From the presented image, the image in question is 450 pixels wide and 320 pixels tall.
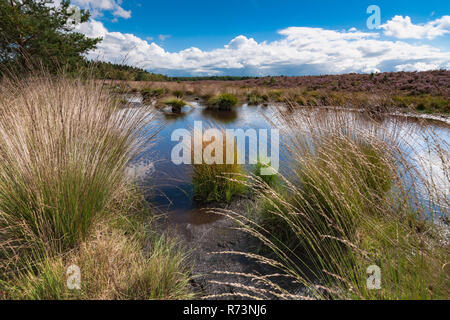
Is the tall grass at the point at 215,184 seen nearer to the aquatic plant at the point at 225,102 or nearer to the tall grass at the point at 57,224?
the tall grass at the point at 57,224

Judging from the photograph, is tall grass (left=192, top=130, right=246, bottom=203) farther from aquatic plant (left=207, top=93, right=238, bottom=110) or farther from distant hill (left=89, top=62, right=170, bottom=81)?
aquatic plant (left=207, top=93, right=238, bottom=110)

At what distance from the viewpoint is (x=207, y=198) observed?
3.92 m

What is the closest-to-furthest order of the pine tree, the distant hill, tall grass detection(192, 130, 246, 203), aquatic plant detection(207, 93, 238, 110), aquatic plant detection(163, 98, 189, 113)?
1. the distant hill
2. tall grass detection(192, 130, 246, 203)
3. the pine tree
4. aquatic plant detection(163, 98, 189, 113)
5. aquatic plant detection(207, 93, 238, 110)

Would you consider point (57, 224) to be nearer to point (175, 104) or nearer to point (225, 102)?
point (175, 104)

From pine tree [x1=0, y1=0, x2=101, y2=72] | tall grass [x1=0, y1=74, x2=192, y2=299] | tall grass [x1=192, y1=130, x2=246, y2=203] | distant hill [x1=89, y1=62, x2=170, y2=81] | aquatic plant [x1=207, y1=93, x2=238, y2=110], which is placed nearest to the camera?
tall grass [x1=0, y1=74, x2=192, y2=299]

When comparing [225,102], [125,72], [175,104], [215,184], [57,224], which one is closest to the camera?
[57,224]

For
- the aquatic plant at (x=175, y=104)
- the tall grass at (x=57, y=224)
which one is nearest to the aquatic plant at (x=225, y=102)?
the aquatic plant at (x=175, y=104)

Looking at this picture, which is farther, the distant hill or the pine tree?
the pine tree

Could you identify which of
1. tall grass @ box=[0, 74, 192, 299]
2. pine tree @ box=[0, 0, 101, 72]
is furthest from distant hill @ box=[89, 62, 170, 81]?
pine tree @ box=[0, 0, 101, 72]

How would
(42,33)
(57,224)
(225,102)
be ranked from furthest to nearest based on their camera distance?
(225,102) → (42,33) → (57,224)

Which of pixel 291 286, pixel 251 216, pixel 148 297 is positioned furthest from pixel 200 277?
pixel 251 216

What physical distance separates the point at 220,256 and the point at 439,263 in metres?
1.92

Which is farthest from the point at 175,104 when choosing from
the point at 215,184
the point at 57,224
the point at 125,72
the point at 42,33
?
the point at 57,224
